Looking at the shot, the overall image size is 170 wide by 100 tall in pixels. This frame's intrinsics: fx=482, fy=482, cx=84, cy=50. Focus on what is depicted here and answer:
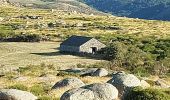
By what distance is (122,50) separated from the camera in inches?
4075

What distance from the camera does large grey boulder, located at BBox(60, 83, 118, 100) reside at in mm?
25312

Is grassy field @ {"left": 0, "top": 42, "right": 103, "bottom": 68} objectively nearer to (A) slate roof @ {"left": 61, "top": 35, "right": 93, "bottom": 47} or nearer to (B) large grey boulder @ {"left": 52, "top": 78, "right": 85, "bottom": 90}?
(A) slate roof @ {"left": 61, "top": 35, "right": 93, "bottom": 47}

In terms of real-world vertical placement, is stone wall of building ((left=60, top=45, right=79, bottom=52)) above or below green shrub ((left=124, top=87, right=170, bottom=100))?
below

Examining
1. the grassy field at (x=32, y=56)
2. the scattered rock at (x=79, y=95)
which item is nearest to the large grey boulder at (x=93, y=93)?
the scattered rock at (x=79, y=95)

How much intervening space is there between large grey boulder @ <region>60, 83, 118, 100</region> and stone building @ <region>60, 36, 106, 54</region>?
93.0 m

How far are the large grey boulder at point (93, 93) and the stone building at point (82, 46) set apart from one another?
9298cm

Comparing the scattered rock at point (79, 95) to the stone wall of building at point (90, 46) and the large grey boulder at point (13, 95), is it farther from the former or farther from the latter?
the stone wall of building at point (90, 46)

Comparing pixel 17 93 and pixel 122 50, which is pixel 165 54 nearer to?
pixel 122 50

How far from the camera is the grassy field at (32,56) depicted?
331 ft

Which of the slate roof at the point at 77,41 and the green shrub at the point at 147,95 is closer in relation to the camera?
the green shrub at the point at 147,95

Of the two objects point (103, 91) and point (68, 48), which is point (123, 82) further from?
point (68, 48)

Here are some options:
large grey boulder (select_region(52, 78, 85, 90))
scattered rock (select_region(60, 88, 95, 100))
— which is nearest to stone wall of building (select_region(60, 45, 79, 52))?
large grey boulder (select_region(52, 78, 85, 90))

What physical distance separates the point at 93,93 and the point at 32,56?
8892 cm

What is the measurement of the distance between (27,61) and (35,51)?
2285 centimetres
